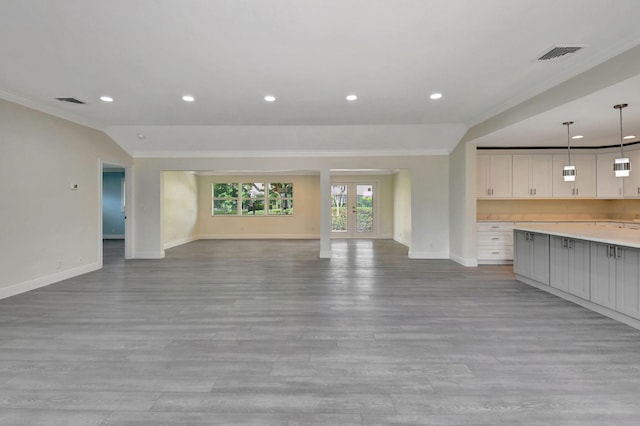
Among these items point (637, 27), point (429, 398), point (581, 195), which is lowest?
point (429, 398)

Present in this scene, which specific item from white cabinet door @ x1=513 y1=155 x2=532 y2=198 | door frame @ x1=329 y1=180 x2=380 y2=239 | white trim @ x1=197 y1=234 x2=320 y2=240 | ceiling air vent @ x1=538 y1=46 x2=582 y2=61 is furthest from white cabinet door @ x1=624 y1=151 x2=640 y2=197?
white trim @ x1=197 y1=234 x2=320 y2=240

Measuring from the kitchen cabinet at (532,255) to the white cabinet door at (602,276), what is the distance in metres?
0.76

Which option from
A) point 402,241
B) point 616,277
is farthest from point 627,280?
point 402,241

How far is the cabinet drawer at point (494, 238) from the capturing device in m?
6.39

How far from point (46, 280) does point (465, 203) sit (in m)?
7.15

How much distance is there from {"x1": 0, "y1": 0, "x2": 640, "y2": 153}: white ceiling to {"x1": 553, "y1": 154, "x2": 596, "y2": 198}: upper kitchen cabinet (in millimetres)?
1282

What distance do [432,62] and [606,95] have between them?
74.3 inches

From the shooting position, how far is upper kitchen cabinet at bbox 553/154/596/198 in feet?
21.5

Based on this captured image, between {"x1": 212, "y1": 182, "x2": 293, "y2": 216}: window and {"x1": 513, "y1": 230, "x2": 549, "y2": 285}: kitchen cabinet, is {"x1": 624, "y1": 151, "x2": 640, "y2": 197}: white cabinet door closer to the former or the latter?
{"x1": 513, "y1": 230, "x2": 549, "y2": 285}: kitchen cabinet

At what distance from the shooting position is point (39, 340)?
2842 millimetres

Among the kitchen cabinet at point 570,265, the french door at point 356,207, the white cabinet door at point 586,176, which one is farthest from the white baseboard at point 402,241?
the kitchen cabinet at point 570,265

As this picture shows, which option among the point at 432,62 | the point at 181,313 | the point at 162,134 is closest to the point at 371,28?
the point at 432,62

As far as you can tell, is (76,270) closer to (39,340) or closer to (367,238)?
(39,340)

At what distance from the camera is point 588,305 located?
12.0 ft
